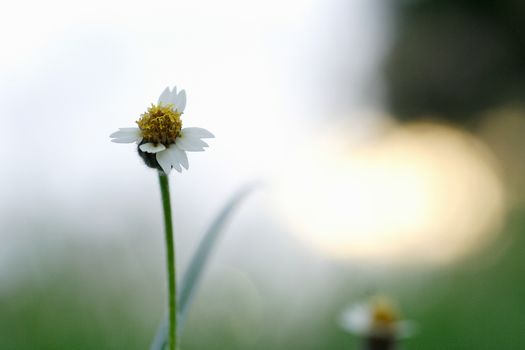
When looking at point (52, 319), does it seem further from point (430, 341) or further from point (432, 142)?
point (432, 142)

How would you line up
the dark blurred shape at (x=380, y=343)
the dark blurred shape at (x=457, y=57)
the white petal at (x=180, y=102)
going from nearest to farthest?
1. the white petal at (x=180, y=102)
2. the dark blurred shape at (x=380, y=343)
3. the dark blurred shape at (x=457, y=57)

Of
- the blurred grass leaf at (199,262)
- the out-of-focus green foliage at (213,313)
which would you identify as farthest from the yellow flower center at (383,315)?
the out-of-focus green foliage at (213,313)

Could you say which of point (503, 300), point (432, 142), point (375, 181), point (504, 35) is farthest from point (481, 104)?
point (503, 300)

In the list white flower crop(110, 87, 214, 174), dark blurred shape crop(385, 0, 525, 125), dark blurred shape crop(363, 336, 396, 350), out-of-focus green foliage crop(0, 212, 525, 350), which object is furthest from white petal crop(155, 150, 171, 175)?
dark blurred shape crop(385, 0, 525, 125)

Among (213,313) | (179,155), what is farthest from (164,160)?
(213,313)

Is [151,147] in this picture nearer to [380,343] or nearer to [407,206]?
[380,343]

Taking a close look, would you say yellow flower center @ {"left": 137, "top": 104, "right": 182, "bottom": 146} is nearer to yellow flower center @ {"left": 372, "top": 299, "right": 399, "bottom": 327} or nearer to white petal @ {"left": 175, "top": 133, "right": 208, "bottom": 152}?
white petal @ {"left": 175, "top": 133, "right": 208, "bottom": 152}

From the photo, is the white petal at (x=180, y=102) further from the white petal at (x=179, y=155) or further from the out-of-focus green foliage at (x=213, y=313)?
the out-of-focus green foliage at (x=213, y=313)
